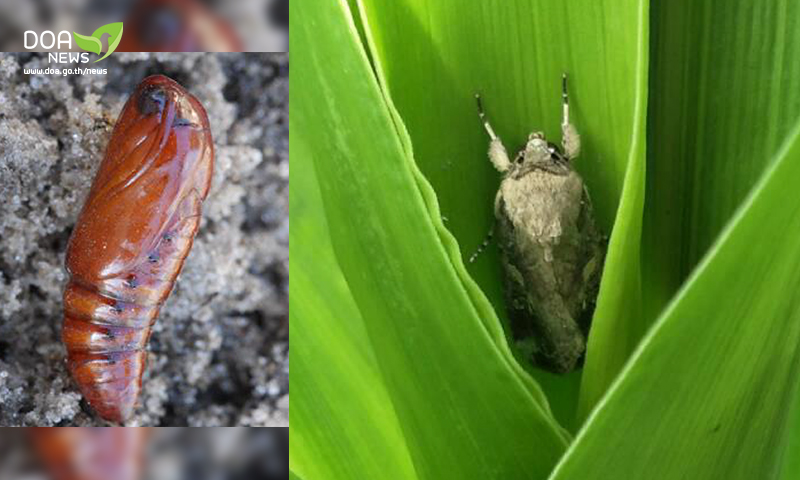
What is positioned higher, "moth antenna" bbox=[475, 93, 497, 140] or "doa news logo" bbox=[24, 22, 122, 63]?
"doa news logo" bbox=[24, 22, 122, 63]

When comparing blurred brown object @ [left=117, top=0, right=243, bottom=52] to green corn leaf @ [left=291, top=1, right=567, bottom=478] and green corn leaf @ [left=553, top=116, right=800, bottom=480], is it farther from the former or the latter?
green corn leaf @ [left=553, top=116, right=800, bottom=480]

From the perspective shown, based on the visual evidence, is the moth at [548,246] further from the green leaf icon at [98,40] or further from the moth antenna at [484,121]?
the green leaf icon at [98,40]

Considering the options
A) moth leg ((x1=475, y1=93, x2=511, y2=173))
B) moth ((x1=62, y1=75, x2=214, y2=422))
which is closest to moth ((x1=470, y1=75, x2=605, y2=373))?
moth leg ((x1=475, y1=93, x2=511, y2=173))

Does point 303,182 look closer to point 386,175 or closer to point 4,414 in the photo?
point 386,175

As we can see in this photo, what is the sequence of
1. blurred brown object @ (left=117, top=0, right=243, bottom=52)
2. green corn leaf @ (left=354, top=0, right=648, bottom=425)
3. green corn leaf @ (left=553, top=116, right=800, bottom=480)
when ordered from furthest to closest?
1. blurred brown object @ (left=117, top=0, right=243, bottom=52)
2. green corn leaf @ (left=354, top=0, right=648, bottom=425)
3. green corn leaf @ (left=553, top=116, right=800, bottom=480)

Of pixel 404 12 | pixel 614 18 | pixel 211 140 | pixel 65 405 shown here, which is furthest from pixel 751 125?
pixel 65 405

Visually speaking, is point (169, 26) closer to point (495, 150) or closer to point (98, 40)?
point (98, 40)

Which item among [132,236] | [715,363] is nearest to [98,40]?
[132,236]
